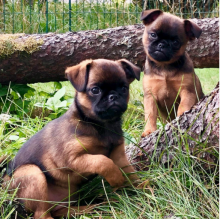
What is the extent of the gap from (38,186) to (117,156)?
83 centimetres

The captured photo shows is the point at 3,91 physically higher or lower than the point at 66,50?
lower

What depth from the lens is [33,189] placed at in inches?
142

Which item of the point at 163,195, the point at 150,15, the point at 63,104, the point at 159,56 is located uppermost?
the point at 150,15

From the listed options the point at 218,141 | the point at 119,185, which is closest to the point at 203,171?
the point at 218,141

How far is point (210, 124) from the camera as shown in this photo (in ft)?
11.6

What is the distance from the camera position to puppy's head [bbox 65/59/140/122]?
141 inches

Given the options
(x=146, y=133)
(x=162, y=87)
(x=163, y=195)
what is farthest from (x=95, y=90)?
(x=162, y=87)

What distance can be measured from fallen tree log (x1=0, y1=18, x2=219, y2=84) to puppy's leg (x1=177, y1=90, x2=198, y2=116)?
76.4 inches

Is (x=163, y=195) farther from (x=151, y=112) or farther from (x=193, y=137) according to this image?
(x=151, y=112)

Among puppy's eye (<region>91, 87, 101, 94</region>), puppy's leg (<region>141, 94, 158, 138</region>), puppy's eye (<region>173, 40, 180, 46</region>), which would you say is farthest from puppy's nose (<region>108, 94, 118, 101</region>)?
puppy's eye (<region>173, 40, 180, 46</region>)

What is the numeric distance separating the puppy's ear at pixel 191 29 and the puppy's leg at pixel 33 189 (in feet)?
9.18

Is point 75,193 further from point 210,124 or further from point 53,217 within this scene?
point 210,124

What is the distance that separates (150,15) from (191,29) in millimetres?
606

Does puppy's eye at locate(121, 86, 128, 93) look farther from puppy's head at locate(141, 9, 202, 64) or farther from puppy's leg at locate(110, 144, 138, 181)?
puppy's head at locate(141, 9, 202, 64)
